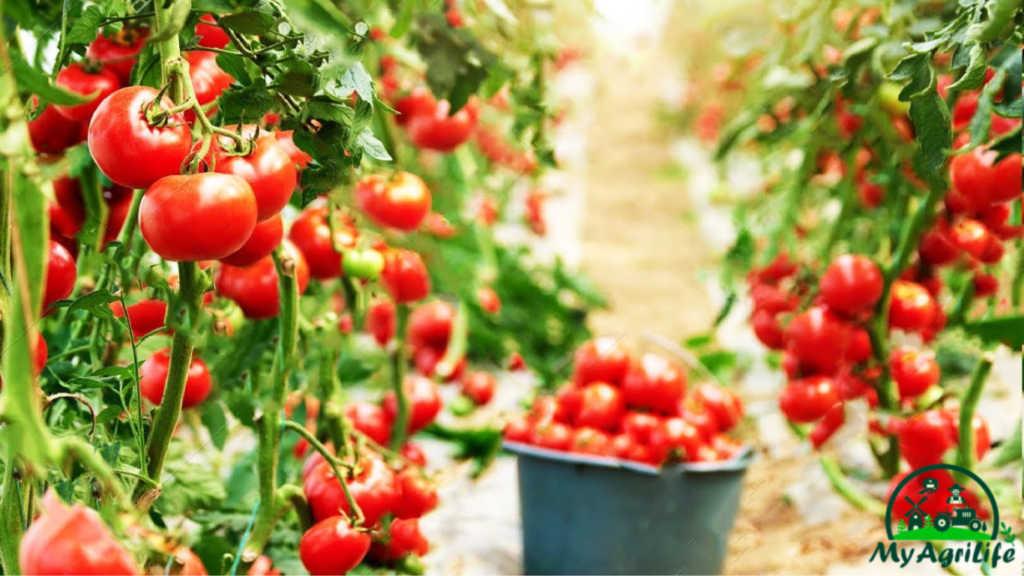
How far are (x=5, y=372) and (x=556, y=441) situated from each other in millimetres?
1049

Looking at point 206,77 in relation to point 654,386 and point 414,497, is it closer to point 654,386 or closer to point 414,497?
point 414,497

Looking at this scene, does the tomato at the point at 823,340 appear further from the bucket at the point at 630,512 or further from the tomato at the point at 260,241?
the tomato at the point at 260,241

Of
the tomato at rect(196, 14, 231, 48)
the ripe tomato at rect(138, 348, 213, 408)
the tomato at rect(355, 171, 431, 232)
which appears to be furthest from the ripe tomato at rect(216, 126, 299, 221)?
the tomato at rect(355, 171, 431, 232)

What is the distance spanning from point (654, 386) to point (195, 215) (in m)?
1.00

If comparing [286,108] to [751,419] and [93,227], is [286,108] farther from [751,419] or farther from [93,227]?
[751,419]

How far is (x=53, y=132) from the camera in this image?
0.81 m

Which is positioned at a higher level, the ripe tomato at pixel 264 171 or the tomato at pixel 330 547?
the ripe tomato at pixel 264 171

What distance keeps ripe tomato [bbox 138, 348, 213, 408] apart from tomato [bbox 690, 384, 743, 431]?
2.86 feet

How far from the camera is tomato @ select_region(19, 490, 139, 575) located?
468 millimetres

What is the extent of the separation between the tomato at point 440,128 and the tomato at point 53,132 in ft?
2.33

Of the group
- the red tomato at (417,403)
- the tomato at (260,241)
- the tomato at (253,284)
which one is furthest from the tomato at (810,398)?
the tomato at (260,241)

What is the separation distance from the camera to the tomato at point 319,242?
1.07 metres

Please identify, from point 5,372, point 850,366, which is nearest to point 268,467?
point 5,372

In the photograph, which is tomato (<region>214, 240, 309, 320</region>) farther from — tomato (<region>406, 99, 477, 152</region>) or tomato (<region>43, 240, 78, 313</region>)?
tomato (<region>406, 99, 477, 152</region>)
